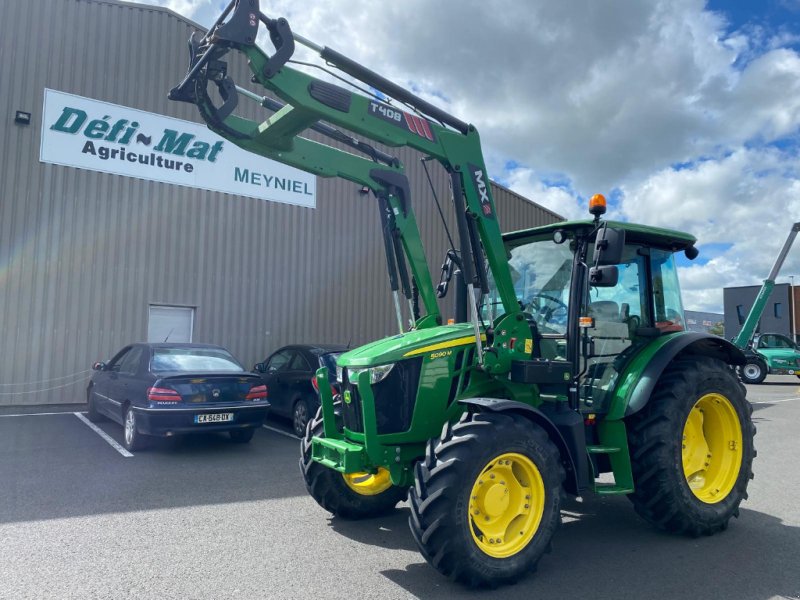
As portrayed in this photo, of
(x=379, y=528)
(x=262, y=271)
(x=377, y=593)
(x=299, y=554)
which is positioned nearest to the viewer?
(x=377, y=593)

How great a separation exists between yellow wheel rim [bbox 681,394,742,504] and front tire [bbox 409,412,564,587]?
1885 mm

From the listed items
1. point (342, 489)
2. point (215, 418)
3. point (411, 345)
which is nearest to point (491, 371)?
point (411, 345)

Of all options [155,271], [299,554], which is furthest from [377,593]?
[155,271]

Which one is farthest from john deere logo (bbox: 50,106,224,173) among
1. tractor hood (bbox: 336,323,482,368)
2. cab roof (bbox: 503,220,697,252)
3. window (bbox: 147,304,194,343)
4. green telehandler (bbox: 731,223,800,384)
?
green telehandler (bbox: 731,223,800,384)

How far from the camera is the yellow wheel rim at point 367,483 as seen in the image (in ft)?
16.5

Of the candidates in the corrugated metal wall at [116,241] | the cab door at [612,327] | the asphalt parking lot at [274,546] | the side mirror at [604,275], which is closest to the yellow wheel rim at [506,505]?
the asphalt parking lot at [274,546]

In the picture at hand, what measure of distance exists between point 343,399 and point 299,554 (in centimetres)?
114

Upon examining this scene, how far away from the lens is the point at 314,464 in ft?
16.5

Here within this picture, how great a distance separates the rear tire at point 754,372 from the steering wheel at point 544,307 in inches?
805

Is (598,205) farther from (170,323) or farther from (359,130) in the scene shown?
(170,323)

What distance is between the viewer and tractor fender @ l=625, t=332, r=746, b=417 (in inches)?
188

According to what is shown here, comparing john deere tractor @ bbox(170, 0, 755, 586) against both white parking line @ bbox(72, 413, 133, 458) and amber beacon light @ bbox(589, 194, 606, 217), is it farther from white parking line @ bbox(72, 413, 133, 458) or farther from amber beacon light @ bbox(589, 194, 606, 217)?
white parking line @ bbox(72, 413, 133, 458)

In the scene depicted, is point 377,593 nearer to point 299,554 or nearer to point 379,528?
point 299,554

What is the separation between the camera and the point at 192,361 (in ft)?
29.1
